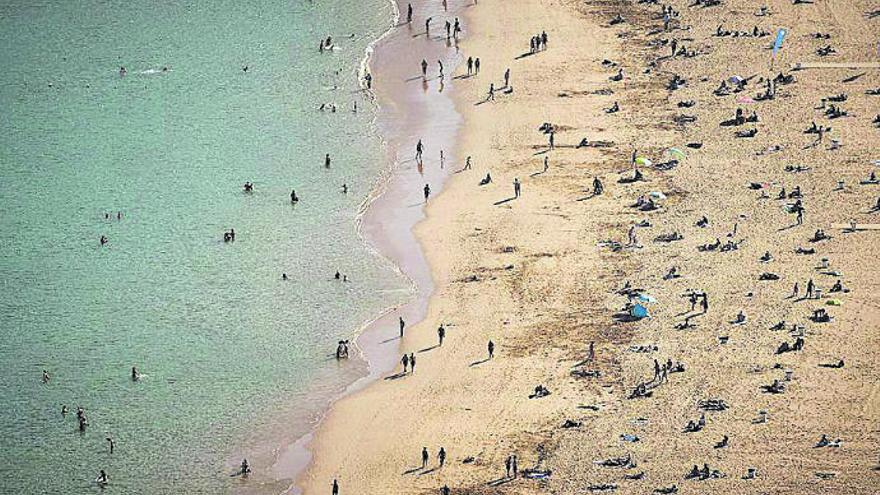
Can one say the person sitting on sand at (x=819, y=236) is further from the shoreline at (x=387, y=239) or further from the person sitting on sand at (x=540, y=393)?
the shoreline at (x=387, y=239)

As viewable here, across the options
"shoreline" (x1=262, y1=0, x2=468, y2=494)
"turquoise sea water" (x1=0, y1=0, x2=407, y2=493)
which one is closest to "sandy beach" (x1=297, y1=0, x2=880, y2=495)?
"shoreline" (x1=262, y1=0, x2=468, y2=494)

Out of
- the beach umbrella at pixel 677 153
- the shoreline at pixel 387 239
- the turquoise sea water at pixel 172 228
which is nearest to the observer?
the shoreline at pixel 387 239

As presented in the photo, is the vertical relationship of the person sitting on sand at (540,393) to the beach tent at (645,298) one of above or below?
below

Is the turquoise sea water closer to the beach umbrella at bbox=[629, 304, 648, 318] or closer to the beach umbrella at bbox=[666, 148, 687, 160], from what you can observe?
the beach umbrella at bbox=[629, 304, 648, 318]

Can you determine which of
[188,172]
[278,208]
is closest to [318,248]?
[278,208]

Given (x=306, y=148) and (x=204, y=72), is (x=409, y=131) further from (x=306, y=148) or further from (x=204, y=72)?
(x=204, y=72)

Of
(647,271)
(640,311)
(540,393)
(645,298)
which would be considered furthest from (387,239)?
(540,393)

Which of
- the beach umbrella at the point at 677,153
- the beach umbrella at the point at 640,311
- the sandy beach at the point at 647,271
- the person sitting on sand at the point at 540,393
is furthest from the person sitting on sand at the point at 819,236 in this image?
the person sitting on sand at the point at 540,393
